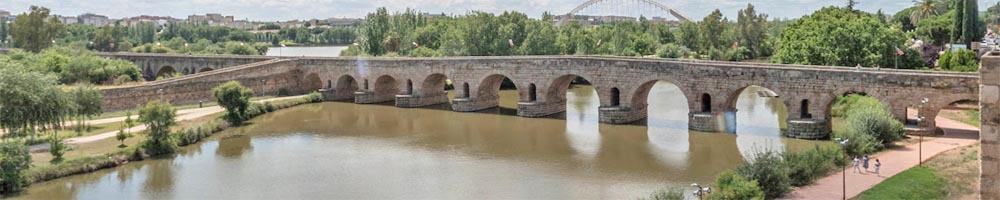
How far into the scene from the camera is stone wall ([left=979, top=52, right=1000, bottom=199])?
1206 centimetres

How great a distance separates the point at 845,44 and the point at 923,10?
34436 millimetres

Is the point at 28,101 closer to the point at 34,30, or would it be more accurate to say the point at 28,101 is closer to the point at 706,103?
the point at 706,103

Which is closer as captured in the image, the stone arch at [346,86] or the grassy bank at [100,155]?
the grassy bank at [100,155]

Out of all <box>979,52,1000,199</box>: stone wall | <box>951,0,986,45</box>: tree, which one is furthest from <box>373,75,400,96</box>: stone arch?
<box>979,52,1000,199</box>: stone wall

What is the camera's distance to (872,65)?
134ft

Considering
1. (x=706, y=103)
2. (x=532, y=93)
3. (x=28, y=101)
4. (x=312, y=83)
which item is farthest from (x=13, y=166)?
(x=312, y=83)

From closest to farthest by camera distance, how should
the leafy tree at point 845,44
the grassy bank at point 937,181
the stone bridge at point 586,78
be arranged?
the grassy bank at point 937,181 → the stone bridge at point 586,78 → the leafy tree at point 845,44

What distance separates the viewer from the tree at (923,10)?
6969 centimetres

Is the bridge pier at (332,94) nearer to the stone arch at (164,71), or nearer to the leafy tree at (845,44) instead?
the stone arch at (164,71)

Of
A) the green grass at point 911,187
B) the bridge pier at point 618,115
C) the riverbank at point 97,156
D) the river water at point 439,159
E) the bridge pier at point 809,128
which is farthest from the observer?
the bridge pier at point 618,115

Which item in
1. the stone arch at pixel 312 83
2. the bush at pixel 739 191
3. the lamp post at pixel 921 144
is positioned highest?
the stone arch at pixel 312 83

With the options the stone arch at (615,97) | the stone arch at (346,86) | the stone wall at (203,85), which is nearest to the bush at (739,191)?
the stone arch at (615,97)

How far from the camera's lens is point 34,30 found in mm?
64250

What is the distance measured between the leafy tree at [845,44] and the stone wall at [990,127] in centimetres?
2987
